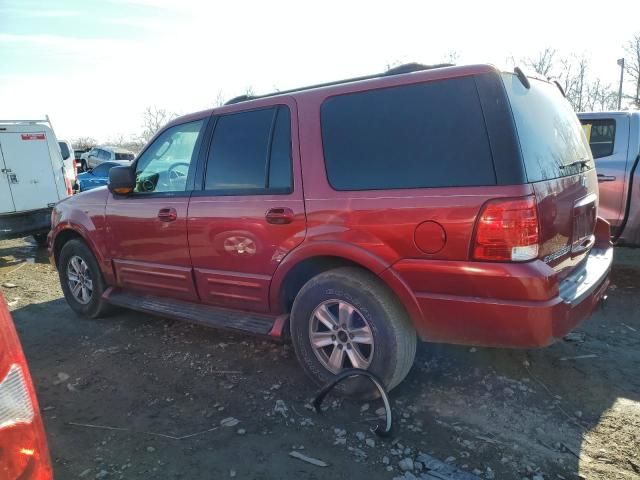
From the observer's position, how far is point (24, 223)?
27.6 feet

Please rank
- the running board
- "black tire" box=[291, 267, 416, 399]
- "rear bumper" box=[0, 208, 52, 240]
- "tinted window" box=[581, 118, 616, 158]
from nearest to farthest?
"black tire" box=[291, 267, 416, 399] → the running board → "tinted window" box=[581, 118, 616, 158] → "rear bumper" box=[0, 208, 52, 240]

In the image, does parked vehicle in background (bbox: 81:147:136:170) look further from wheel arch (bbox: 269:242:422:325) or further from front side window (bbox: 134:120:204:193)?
wheel arch (bbox: 269:242:422:325)

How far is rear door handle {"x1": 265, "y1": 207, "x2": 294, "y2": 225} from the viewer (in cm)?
308

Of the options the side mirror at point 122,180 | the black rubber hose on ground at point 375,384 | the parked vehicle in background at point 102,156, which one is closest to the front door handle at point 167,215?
the side mirror at point 122,180

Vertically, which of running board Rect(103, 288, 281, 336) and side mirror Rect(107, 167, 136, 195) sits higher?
side mirror Rect(107, 167, 136, 195)

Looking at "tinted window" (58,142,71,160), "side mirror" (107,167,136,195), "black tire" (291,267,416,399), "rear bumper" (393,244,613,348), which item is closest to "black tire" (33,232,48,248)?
"tinted window" (58,142,71,160)

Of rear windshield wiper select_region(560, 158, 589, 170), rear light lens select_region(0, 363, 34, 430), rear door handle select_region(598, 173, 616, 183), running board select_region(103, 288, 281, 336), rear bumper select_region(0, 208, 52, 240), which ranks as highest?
rear windshield wiper select_region(560, 158, 589, 170)

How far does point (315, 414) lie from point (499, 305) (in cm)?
131

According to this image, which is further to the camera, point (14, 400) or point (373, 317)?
point (373, 317)

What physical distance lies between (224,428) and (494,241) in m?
1.90

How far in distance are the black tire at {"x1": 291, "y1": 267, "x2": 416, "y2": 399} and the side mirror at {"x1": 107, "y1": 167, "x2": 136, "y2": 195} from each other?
2024 mm

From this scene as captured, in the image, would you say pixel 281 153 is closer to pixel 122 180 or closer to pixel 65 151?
pixel 122 180

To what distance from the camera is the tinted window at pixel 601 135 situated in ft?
17.5

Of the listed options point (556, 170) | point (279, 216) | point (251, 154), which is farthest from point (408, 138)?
point (251, 154)
